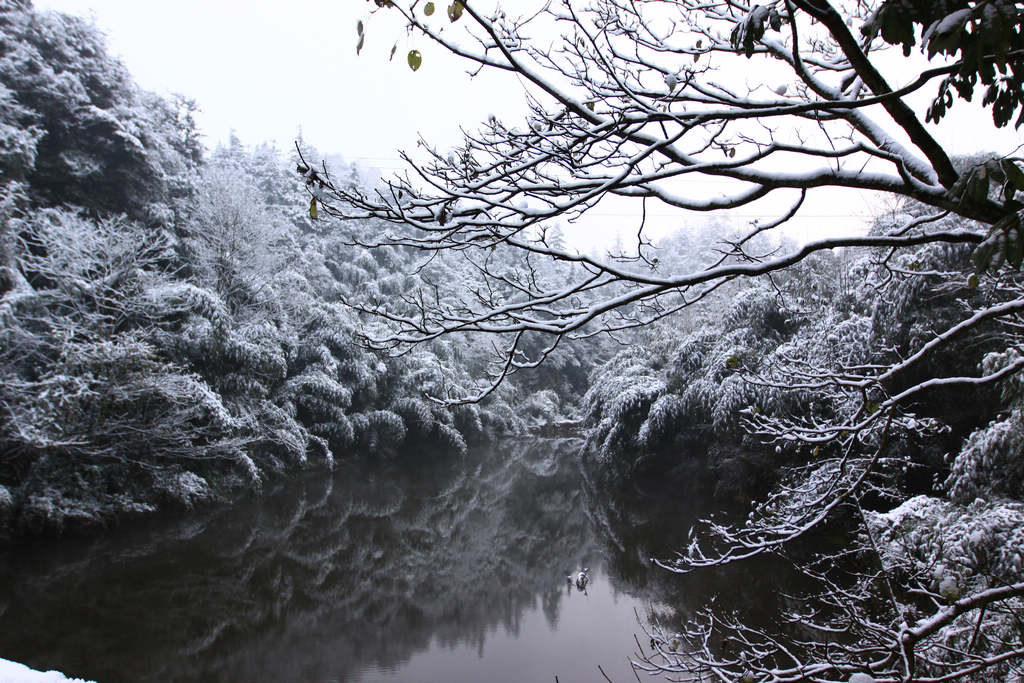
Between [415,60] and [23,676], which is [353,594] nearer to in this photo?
[23,676]

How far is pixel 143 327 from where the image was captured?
8555 mm

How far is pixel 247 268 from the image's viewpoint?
11.6 metres

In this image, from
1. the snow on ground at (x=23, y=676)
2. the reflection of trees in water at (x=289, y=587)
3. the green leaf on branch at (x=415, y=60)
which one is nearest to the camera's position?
the green leaf on branch at (x=415, y=60)

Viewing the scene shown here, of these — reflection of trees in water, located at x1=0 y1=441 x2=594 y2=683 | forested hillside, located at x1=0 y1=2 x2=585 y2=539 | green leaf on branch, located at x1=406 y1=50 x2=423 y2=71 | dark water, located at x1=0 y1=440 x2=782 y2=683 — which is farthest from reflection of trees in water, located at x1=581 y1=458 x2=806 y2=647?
forested hillside, located at x1=0 y1=2 x2=585 y2=539

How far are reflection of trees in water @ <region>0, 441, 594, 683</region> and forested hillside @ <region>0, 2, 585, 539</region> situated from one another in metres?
1.08

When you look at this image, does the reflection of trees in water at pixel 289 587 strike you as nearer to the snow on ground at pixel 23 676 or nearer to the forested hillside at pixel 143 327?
the forested hillside at pixel 143 327

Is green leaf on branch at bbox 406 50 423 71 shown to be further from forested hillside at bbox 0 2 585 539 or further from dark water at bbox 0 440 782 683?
dark water at bbox 0 440 782 683

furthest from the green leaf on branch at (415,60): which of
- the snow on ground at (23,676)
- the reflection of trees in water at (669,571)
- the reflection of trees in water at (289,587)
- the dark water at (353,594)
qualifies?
the reflection of trees in water at (289,587)

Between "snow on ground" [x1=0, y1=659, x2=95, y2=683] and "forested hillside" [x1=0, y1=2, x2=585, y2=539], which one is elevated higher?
"forested hillside" [x1=0, y1=2, x2=585, y2=539]

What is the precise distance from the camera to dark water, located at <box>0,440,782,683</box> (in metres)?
4.75

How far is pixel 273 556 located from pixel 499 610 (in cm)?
309

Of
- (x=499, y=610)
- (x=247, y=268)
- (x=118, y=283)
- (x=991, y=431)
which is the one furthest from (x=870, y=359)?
(x=247, y=268)

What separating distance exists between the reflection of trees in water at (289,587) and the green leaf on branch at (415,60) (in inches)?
195

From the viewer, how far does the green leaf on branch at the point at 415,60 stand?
1271 mm
